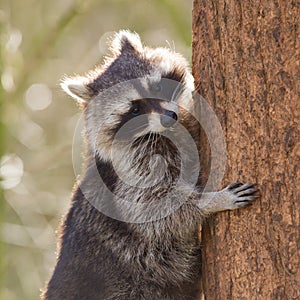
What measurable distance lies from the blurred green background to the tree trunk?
3149mm

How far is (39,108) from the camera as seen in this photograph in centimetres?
935

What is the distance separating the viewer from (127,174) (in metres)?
5.36

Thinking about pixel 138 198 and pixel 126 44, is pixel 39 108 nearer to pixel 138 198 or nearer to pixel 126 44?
pixel 126 44

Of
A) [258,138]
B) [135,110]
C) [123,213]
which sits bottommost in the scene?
[123,213]

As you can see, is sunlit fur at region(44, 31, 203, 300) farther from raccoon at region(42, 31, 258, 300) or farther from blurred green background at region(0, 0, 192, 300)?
blurred green background at region(0, 0, 192, 300)

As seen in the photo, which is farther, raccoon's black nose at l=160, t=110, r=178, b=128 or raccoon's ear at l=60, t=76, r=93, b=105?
raccoon's ear at l=60, t=76, r=93, b=105

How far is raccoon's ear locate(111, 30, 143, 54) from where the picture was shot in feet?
19.2

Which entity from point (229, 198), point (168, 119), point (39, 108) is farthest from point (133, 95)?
point (39, 108)

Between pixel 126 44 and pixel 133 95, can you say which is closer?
pixel 133 95

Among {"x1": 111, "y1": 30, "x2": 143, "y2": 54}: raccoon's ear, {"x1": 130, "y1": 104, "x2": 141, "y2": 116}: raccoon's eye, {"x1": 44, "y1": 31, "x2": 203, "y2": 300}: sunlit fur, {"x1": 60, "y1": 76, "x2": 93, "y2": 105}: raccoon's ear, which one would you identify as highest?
{"x1": 111, "y1": 30, "x2": 143, "y2": 54}: raccoon's ear

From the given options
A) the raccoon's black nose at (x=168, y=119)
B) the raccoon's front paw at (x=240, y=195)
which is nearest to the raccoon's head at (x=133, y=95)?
the raccoon's black nose at (x=168, y=119)

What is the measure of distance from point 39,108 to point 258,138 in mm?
5506

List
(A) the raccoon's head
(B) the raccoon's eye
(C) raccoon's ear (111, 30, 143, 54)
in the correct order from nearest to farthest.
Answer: (A) the raccoon's head → (B) the raccoon's eye → (C) raccoon's ear (111, 30, 143, 54)

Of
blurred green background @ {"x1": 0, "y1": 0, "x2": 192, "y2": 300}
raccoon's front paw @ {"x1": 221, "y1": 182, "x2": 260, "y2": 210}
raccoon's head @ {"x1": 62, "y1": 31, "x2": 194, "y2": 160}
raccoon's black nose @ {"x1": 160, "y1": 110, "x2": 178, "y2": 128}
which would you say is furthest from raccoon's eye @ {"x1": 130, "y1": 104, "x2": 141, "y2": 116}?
blurred green background @ {"x1": 0, "y1": 0, "x2": 192, "y2": 300}
